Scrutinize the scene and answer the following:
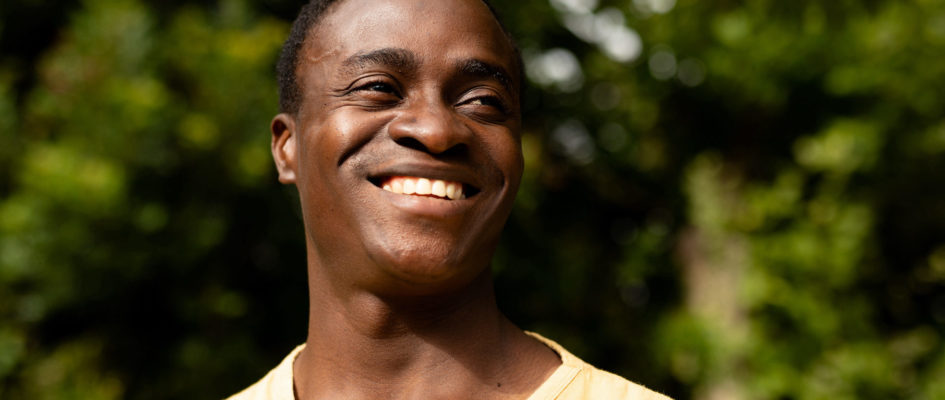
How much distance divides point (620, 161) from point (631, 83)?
0.58 meters

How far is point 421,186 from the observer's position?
2.28 m

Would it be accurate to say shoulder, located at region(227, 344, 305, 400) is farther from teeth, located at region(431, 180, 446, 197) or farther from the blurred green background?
the blurred green background

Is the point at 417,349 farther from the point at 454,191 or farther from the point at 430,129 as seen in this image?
the point at 430,129

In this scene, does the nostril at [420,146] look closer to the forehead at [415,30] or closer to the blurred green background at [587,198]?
the forehead at [415,30]

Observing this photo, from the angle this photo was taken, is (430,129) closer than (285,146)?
Yes

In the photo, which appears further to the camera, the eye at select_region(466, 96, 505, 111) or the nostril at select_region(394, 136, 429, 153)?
the eye at select_region(466, 96, 505, 111)

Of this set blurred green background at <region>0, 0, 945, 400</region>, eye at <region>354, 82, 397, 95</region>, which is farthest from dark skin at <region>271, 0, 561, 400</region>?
blurred green background at <region>0, 0, 945, 400</region>

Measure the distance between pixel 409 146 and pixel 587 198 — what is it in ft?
15.3

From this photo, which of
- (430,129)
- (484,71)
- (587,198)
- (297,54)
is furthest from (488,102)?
(587,198)

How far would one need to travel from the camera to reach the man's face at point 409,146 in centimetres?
225

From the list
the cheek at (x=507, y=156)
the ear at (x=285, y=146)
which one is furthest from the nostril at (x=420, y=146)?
the ear at (x=285, y=146)

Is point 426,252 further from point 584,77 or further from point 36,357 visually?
point 584,77

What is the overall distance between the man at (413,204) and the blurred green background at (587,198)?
9.91ft

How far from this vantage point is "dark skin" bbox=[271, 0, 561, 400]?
7.42 feet
